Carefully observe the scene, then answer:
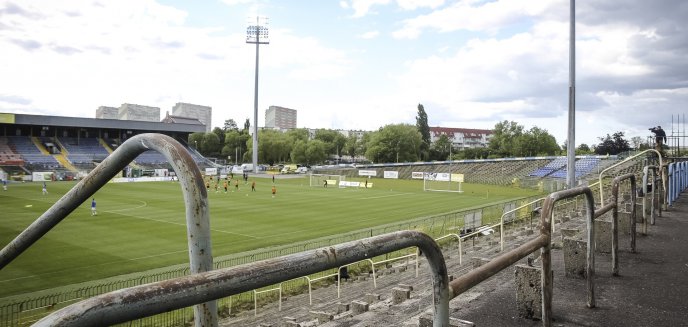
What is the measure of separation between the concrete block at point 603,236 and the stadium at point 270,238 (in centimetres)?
4

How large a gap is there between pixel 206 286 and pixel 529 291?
16.0 ft

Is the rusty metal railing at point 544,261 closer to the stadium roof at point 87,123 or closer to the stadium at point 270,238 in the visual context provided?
the stadium at point 270,238

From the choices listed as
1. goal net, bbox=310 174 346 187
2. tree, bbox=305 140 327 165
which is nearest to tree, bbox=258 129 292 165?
tree, bbox=305 140 327 165

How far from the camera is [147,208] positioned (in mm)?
40500

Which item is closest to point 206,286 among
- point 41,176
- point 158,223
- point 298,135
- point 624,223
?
point 624,223

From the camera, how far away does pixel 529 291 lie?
559 cm

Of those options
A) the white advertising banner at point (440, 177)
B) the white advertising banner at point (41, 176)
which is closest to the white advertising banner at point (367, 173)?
the white advertising banner at point (440, 177)

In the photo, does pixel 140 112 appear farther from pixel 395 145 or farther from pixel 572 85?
pixel 572 85

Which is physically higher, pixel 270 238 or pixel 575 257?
pixel 575 257

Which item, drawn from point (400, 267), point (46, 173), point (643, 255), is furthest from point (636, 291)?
point (46, 173)

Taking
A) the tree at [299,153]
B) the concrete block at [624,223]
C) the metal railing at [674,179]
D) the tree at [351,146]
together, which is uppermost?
the tree at [351,146]

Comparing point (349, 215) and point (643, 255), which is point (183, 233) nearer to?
point (349, 215)

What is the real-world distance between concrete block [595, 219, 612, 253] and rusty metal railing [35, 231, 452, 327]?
769cm

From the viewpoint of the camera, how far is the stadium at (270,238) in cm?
193
